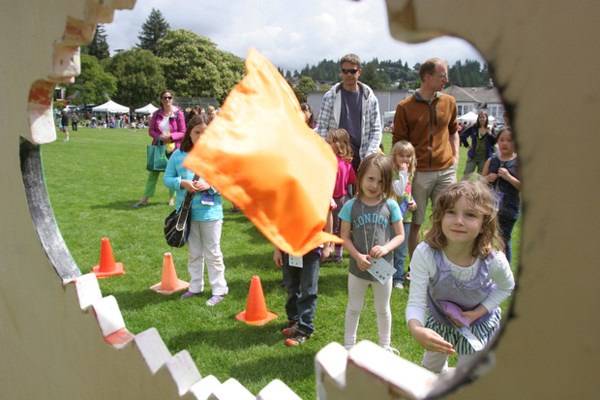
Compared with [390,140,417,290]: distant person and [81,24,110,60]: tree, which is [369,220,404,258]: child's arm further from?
[81,24,110,60]: tree

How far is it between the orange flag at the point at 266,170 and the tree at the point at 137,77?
5725cm

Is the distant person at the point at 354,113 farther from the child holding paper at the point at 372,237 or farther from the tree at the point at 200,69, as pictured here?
the tree at the point at 200,69

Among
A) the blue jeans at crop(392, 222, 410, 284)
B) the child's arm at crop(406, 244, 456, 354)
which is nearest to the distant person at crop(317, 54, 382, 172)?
the blue jeans at crop(392, 222, 410, 284)

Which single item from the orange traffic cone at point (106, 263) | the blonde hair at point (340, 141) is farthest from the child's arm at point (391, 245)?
the orange traffic cone at point (106, 263)

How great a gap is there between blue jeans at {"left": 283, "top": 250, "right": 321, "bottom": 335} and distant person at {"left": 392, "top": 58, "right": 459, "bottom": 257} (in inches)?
58.4

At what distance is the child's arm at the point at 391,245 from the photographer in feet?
9.47

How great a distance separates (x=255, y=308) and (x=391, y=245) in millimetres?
1328

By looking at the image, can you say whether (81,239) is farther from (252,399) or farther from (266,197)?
(266,197)

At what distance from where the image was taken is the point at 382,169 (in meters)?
2.88

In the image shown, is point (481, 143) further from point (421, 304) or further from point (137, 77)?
point (137, 77)

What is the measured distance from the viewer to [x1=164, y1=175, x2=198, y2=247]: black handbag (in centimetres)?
368

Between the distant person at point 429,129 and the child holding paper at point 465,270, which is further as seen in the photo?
the distant person at point 429,129

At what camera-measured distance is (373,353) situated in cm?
92

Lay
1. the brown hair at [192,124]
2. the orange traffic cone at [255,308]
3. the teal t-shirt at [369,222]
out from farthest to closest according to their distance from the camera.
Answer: the orange traffic cone at [255,308], the brown hair at [192,124], the teal t-shirt at [369,222]
